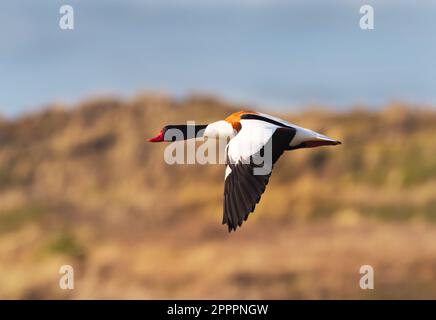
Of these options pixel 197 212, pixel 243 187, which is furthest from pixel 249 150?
pixel 197 212

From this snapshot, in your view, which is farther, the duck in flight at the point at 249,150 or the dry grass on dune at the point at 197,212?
the dry grass on dune at the point at 197,212

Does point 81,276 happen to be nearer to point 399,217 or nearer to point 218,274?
point 218,274

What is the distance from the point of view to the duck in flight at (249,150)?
8812mm

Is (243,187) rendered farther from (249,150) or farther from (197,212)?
(197,212)

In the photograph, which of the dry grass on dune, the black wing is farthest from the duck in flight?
the dry grass on dune

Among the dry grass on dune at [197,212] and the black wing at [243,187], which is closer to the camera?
the black wing at [243,187]

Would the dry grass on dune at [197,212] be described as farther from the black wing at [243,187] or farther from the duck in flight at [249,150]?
the black wing at [243,187]

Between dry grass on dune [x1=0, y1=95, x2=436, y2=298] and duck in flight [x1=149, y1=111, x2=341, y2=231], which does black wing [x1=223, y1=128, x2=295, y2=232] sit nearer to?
duck in flight [x1=149, y1=111, x2=341, y2=231]

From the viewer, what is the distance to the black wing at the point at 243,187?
8742mm

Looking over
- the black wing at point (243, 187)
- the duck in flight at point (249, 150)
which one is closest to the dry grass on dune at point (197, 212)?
the duck in flight at point (249, 150)

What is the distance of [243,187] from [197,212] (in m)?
19.8

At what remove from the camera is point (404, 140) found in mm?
32562

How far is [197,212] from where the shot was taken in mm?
28641
